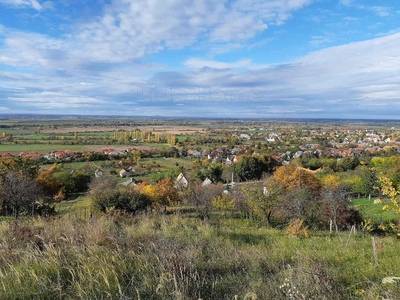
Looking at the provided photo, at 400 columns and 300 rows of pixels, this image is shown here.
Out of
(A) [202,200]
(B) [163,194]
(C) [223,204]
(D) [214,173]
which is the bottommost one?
(D) [214,173]

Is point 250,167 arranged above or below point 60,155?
below

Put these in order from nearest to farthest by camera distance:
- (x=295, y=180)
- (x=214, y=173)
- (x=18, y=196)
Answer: (x=18, y=196)
(x=295, y=180)
(x=214, y=173)

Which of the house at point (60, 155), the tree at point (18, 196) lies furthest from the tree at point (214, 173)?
the tree at point (18, 196)

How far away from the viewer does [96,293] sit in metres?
3.00

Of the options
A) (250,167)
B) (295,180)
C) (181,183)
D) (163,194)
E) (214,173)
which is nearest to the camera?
(163,194)

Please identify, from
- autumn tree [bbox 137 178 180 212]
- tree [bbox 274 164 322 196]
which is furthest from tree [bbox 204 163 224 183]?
autumn tree [bbox 137 178 180 212]

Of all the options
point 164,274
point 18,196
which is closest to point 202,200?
point 18,196

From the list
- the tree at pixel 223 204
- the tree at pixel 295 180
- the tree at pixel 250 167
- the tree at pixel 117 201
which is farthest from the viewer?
the tree at pixel 250 167

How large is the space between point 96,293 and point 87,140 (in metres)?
112

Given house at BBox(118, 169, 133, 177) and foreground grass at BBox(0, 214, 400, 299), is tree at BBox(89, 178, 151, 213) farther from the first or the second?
house at BBox(118, 169, 133, 177)

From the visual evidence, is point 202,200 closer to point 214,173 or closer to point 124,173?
point 214,173

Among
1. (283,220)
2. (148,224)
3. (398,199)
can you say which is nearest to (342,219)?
(283,220)

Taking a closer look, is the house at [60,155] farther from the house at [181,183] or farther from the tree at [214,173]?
the tree at [214,173]

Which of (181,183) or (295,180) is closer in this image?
(295,180)
